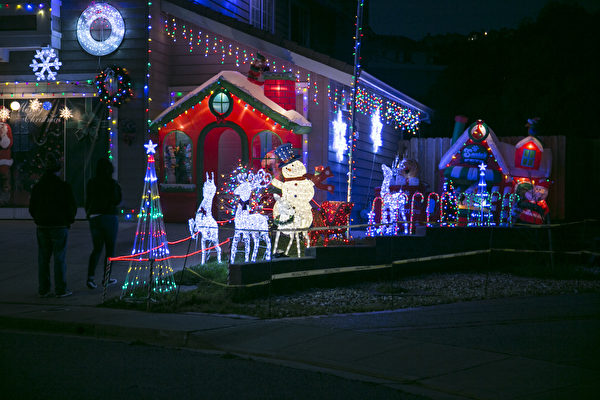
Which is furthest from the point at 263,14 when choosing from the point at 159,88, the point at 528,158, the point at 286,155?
the point at 286,155

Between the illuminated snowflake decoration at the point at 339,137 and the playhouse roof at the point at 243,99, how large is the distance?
1.38 m

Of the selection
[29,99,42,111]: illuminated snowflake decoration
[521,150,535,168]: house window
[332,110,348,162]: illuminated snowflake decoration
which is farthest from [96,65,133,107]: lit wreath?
[521,150,535,168]: house window

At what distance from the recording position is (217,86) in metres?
16.2

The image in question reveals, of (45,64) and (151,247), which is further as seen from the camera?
(45,64)

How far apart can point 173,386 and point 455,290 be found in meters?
7.15

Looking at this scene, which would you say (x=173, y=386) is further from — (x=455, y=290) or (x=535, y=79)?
(x=535, y=79)

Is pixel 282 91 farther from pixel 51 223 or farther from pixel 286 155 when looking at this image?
pixel 51 223

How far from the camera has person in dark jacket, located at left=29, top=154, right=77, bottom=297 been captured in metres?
9.69

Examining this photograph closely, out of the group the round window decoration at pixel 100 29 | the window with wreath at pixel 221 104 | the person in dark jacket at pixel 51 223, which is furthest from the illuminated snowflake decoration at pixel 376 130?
the person in dark jacket at pixel 51 223

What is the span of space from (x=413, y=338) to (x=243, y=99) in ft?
31.2

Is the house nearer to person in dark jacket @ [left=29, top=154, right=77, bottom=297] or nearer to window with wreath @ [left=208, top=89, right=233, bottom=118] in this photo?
window with wreath @ [left=208, top=89, right=233, bottom=118]

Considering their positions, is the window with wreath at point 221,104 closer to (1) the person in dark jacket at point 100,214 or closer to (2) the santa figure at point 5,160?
(2) the santa figure at point 5,160

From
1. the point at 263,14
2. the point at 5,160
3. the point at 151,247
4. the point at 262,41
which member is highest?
the point at 263,14

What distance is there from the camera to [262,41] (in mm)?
16484
